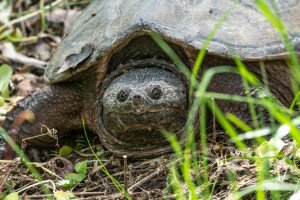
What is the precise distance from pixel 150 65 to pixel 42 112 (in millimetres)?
755

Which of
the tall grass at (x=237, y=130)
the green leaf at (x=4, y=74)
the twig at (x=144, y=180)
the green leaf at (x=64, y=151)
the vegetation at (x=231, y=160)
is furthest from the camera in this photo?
the green leaf at (x=4, y=74)

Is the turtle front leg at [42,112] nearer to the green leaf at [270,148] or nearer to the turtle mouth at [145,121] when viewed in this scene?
the turtle mouth at [145,121]

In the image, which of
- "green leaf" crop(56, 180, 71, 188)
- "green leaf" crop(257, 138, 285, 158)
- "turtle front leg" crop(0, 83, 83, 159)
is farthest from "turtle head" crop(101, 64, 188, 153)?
"green leaf" crop(257, 138, 285, 158)

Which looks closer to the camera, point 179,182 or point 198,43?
point 179,182

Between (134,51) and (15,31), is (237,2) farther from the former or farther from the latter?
(15,31)

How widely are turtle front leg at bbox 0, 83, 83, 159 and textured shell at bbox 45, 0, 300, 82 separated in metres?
0.14

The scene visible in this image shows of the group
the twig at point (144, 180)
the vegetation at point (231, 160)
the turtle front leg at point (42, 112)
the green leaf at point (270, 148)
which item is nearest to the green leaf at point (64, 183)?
the vegetation at point (231, 160)

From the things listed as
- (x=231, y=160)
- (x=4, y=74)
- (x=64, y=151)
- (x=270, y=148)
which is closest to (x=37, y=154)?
(x=64, y=151)

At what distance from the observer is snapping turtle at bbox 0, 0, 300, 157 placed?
3650mm

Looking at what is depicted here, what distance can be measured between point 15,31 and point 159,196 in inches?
121

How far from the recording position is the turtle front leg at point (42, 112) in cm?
418

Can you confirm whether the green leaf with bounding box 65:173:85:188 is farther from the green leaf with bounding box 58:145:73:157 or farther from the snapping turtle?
the green leaf with bounding box 58:145:73:157

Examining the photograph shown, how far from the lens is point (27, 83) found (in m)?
5.23

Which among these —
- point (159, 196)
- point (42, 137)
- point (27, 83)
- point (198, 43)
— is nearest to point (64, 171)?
point (42, 137)
